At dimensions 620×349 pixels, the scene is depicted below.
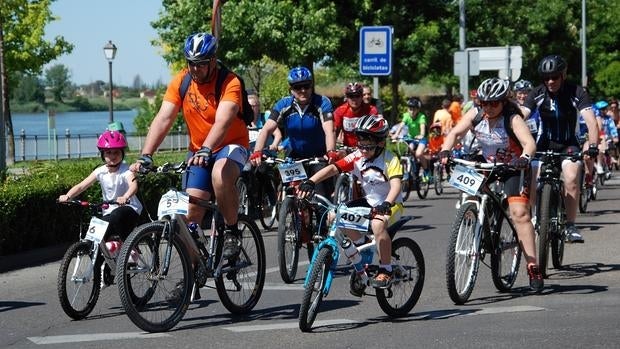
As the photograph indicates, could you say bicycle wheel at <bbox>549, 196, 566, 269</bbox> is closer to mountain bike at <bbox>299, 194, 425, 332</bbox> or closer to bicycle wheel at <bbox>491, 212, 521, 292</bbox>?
bicycle wheel at <bbox>491, 212, 521, 292</bbox>

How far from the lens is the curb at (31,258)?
12.4 meters

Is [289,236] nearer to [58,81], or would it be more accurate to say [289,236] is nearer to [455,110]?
[455,110]

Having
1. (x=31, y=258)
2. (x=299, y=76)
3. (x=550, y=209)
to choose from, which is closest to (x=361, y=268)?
(x=550, y=209)

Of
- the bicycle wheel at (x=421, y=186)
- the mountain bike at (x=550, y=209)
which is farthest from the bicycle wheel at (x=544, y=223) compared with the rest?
the bicycle wheel at (x=421, y=186)

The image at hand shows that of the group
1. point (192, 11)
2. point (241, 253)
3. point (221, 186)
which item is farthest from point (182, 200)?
point (192, 11)

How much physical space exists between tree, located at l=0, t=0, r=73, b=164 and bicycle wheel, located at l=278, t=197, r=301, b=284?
1220 inches

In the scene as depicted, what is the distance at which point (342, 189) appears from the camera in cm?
1223

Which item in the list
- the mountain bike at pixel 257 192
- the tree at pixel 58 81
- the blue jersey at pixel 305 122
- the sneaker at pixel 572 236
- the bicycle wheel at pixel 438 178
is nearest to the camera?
the sneaker at pixel 572 236

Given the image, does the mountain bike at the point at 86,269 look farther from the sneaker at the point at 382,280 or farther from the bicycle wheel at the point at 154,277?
the sneaker at the point at 382,280

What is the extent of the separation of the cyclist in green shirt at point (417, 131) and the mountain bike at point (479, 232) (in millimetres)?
11545

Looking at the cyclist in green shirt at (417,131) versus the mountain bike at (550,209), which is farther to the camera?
the cyclist in green shirt at (417,131)

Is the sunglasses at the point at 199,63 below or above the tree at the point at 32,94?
below

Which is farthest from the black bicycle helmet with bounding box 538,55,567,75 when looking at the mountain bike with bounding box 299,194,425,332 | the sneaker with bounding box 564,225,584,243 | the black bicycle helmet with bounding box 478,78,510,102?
the mountain bike with bounding box 299,194,425,332

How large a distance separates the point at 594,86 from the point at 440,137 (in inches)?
1725
